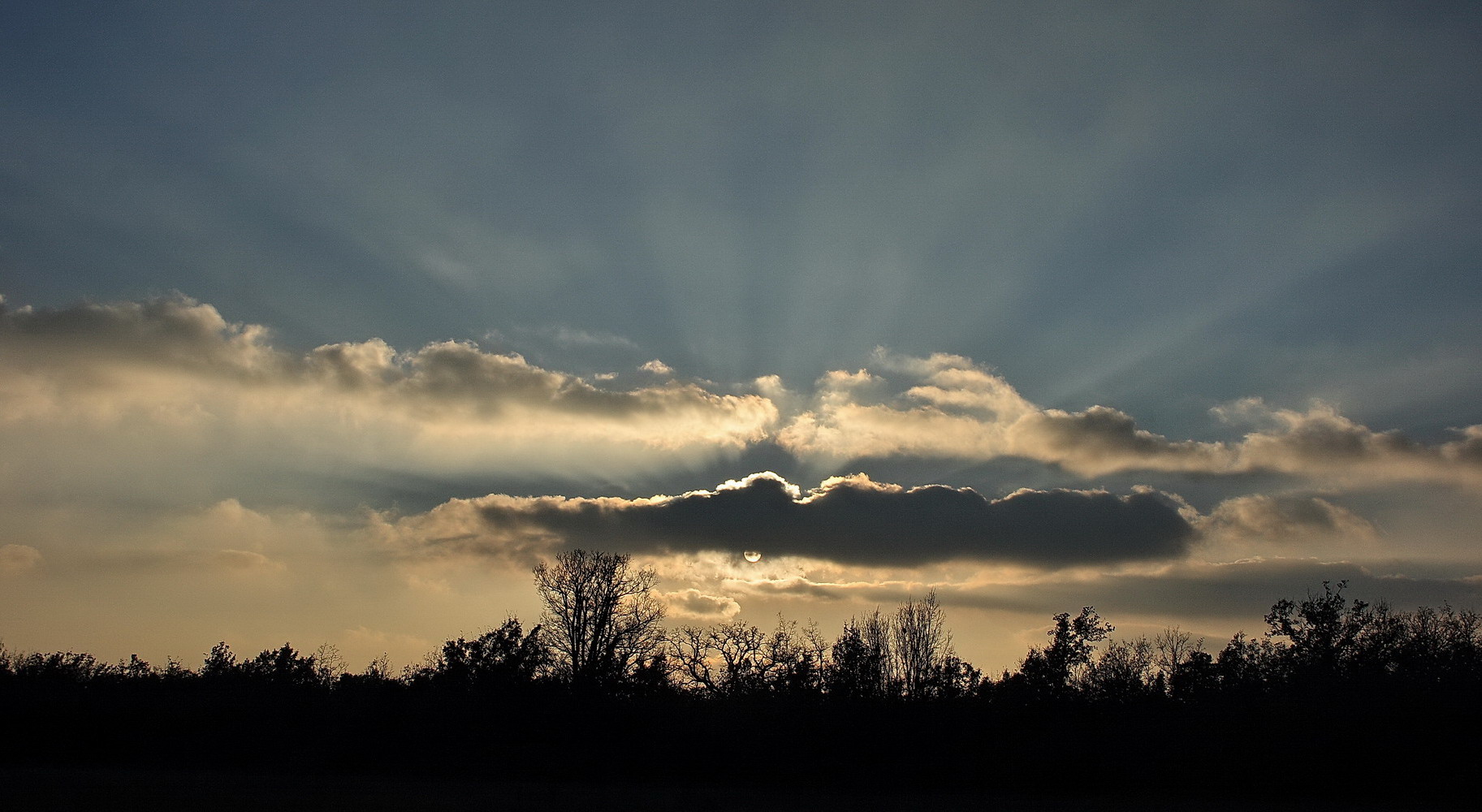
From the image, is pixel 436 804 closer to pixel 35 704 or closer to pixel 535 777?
pixel 535 777

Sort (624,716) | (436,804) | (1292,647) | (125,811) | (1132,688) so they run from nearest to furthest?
(125,811), (436,804), (624,716), (1132,688), (1292,647)

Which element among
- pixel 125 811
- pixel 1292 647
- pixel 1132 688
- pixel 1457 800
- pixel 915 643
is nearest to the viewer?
pixel 125 811

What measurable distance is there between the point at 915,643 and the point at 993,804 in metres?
32.3

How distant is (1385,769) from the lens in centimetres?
4250

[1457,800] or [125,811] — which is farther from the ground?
[125,811]

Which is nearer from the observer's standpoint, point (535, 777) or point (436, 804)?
point (436, 804)

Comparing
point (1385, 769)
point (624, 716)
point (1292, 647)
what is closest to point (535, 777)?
point (624, 716)

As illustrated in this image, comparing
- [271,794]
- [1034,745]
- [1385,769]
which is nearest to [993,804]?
[1034,745]

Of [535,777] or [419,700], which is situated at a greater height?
[419,700]

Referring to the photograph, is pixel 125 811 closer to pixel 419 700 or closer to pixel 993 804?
pixel 419 700

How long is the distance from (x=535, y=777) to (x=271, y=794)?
12467 mm

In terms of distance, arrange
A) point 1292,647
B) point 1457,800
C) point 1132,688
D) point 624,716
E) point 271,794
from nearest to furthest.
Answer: point 271,794
point 1457,800
point 624,716
point 1132,688
point 1292,647

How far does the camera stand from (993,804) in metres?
40.1

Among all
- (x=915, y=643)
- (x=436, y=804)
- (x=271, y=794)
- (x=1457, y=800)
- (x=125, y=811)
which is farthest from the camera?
(x=915, y=643)
